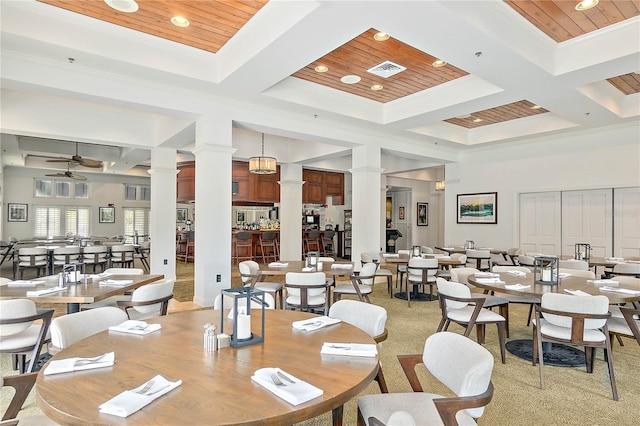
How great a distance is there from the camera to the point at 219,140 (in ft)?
17.8

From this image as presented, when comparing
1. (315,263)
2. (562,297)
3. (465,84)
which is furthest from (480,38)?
(315,263)

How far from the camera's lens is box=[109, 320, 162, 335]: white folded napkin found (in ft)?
6.55

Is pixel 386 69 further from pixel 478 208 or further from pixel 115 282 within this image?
pixel 478 208

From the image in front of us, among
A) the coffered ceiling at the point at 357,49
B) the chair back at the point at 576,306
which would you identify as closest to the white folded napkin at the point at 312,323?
the chair back at the point at 576,306

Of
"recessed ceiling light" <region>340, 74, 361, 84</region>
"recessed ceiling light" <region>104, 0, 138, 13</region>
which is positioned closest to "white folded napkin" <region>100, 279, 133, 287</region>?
"recessed ceiling light" <region>104, 0, 138, 13</region>

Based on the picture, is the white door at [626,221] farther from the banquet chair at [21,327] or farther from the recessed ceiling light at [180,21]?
the banquet chair at [21,327]

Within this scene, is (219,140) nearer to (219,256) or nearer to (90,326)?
(219,256)

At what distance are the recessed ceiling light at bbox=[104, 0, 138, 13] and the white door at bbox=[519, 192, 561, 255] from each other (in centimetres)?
816

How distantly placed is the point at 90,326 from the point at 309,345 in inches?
53.8

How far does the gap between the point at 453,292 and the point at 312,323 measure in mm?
1798

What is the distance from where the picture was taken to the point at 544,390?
2.84 meters

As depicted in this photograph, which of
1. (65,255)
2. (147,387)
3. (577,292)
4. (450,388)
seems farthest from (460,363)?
(65,255)

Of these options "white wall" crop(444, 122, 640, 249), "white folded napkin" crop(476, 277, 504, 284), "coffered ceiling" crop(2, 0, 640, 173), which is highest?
"coffered ceiling" crop(2, 0, 640, 173)

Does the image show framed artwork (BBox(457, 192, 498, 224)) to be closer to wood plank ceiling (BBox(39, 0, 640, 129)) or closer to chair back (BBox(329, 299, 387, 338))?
wood plank ceiling (BBox(39, 0, 640, 129))
